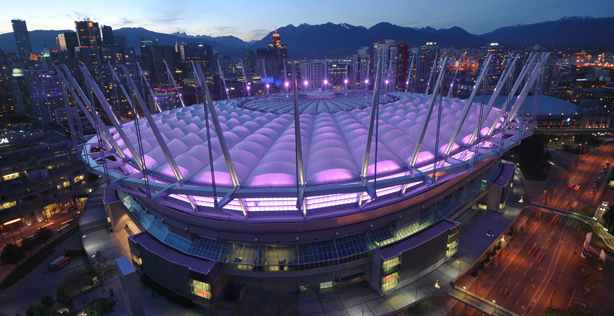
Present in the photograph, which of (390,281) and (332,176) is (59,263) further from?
(390,281)

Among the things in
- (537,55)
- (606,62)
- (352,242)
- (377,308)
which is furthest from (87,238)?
(606,62)

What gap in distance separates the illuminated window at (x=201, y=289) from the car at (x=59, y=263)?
19.3 meters

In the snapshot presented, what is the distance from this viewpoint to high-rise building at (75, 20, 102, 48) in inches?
7170

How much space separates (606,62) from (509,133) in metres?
203

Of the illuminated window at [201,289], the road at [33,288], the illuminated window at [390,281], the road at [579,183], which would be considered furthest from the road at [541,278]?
the road at [33,288]

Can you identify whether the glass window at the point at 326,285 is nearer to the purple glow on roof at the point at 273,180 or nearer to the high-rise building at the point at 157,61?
the purple glow on roof at the point at 273,180

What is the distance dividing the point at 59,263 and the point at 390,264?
33951mm

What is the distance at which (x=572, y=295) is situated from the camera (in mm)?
28438

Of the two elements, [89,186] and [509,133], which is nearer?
[509,133]

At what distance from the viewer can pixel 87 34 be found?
606ft

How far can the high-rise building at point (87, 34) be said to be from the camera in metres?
182

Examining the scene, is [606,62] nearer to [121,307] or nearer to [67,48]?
[121,307]

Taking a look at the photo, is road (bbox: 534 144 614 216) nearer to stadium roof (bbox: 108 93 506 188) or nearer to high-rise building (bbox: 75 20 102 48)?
stadium roof (bbox: 108 93 506 188)

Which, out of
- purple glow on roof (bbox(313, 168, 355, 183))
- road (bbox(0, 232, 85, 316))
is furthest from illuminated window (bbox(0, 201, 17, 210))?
purple glow on roof (bbox(313, 168, 355, 183))
